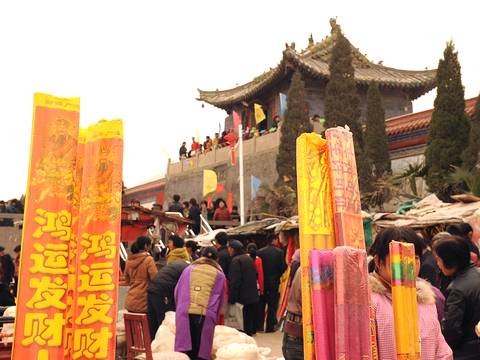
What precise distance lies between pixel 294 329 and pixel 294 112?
17788mm

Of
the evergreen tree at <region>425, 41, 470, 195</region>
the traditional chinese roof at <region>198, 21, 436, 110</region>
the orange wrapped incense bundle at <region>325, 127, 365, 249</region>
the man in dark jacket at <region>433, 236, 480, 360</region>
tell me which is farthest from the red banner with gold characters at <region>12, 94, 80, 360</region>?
the traditional chinese roof at <region>198, 21, 436, 110</region>

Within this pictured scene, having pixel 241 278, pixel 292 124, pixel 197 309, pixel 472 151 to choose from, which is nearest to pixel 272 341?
pixel 241 278

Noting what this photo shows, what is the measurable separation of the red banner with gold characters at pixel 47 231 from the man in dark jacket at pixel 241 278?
19.3 feet

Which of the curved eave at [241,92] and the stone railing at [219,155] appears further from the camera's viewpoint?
the curved eave at [241,92]

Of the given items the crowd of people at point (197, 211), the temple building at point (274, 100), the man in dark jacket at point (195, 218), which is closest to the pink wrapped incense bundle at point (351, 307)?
the crowd of people at point (197, 211)

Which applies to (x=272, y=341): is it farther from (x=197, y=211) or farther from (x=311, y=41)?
(x=311, y=41)

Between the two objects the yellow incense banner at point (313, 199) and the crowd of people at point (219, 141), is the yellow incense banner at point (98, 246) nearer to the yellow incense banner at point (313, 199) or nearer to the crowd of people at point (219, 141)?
the yellow incense banner at point (313, 199)

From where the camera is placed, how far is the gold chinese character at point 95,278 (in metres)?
3.01

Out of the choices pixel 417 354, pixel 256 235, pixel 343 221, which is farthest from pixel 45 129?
pixel 256 235

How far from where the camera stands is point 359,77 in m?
27.2

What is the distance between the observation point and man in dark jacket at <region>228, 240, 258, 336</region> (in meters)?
8.79

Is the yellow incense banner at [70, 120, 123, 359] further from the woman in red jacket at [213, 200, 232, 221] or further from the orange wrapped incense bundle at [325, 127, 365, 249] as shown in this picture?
the woman in red jacket at [213, 200, 232, 221]

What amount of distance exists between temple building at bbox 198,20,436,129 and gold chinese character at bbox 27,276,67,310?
23566mm

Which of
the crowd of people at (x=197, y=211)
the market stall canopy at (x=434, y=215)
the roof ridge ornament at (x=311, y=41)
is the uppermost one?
the roof ridge ornament at (x=311, y=41)
